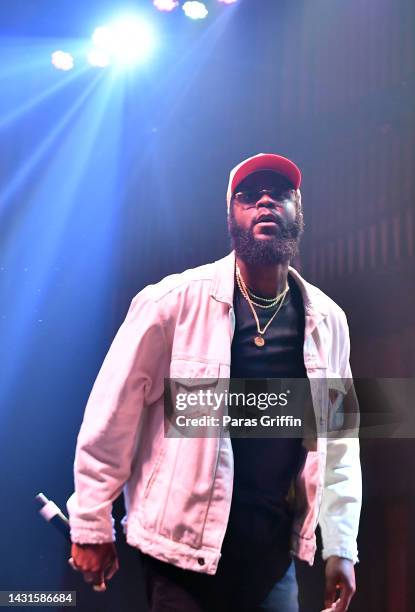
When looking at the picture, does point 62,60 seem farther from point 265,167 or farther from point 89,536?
point 89,536

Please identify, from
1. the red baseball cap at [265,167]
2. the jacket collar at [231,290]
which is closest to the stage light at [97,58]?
the red baseball cap at [265,167]

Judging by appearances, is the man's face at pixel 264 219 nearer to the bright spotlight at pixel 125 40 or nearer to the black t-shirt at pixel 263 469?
the black t-shirt at pixel 263 469

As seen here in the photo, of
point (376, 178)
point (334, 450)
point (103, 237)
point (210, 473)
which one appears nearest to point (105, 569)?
point (210, 473)

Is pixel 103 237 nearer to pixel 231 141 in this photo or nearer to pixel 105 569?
pixel 231 141

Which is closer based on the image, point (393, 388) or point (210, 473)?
point (210, 473)

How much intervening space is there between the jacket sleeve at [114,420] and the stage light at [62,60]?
3.29 ft

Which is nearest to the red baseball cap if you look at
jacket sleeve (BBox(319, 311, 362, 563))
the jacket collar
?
the jacket collar

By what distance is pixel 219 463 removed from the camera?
1.42 metres

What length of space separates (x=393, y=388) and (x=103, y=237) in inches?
41.6

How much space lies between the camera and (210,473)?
140 centimetres

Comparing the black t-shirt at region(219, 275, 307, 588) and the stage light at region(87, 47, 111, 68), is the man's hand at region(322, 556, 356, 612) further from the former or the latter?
the stage light at region(87, 47, 111, 68)

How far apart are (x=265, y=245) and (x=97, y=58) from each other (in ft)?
3.07

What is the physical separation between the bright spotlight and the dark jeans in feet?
5.26

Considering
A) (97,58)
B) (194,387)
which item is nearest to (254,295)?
(194,387)
